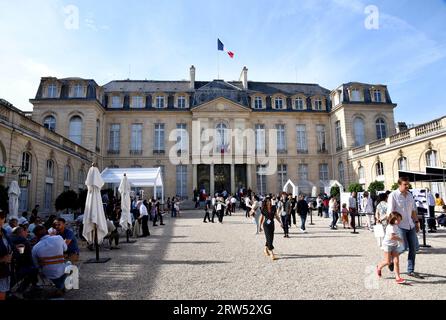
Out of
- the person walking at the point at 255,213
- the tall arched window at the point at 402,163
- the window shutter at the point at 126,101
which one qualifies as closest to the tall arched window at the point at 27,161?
the person walking at the point at 255,213

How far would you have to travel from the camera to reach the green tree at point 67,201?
15914mm

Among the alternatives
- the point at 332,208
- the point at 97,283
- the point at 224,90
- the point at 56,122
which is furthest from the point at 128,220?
the point at 224,90

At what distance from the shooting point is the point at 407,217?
5.21 metres

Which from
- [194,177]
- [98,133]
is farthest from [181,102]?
[98,133]

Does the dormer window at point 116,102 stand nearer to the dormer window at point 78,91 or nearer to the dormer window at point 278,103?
the dormer window at point 78,91

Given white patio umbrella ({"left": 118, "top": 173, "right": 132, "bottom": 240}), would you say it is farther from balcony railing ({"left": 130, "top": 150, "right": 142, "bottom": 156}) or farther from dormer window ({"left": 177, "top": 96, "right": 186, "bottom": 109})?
dormer window ({"left": 177, "top": 96, "right": 186, "bottom": 109})

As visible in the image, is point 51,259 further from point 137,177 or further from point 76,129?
point 76,129

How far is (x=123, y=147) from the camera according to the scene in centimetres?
3062

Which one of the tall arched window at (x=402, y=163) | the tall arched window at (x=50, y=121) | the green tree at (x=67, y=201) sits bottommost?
the green tree at (x=67, y=201)

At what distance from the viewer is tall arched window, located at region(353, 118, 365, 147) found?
94.3 ft

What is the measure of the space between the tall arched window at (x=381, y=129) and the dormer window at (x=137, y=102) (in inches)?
A: 934

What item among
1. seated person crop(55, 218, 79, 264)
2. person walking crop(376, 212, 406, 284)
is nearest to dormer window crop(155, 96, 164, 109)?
seated person crop(55, 218, 79, 264)

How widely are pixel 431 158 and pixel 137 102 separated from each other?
85.3 feet

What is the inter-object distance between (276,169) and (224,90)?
33.1 ft
